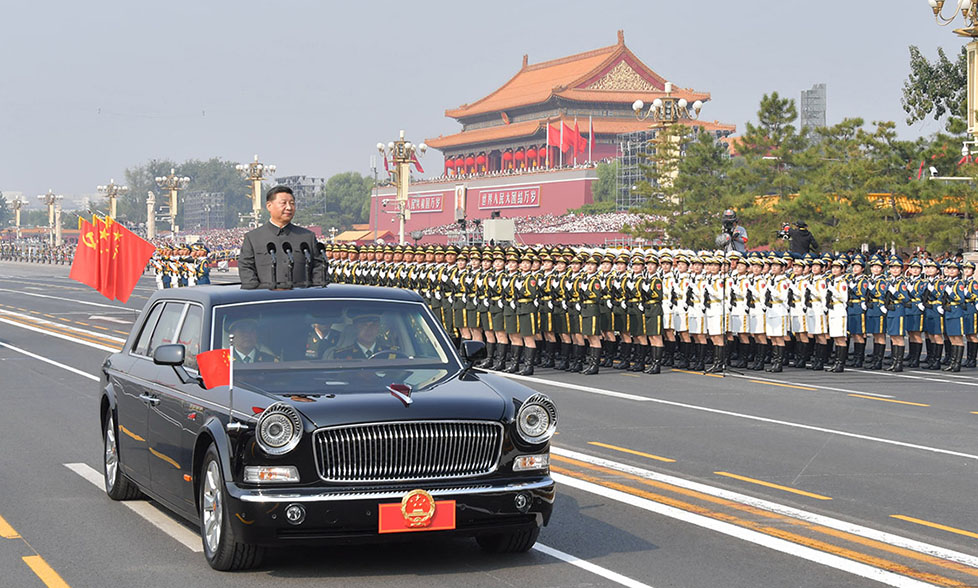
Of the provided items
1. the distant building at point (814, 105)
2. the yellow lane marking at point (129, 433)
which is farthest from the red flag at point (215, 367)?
the distant building at point (814, 105)

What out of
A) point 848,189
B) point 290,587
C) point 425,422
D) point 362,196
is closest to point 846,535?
point 425,422

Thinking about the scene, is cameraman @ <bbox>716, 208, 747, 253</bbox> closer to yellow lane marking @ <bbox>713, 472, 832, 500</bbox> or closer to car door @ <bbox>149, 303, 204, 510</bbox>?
yellow lane marking @ <bbox>713, 472, 832, 500</bbox>

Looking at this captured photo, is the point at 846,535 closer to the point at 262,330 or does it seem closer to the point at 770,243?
the point at 262,330

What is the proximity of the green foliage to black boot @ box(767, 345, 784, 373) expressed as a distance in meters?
141

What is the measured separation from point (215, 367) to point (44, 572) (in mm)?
1431

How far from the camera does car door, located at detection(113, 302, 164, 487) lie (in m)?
8.88

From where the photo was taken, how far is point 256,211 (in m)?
70.2

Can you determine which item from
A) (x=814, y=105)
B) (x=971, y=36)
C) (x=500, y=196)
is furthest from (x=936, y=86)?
(x=814, y=105)

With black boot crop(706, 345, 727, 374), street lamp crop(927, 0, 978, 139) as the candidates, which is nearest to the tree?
street lamp crop(927, 0, 978, 139)

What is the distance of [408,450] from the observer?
711 centimetres

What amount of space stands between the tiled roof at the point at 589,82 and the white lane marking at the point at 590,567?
108 m

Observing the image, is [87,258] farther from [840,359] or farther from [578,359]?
[840,359]

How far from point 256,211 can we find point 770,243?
109ft

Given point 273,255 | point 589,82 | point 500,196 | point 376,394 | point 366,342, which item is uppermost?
point 589,82
